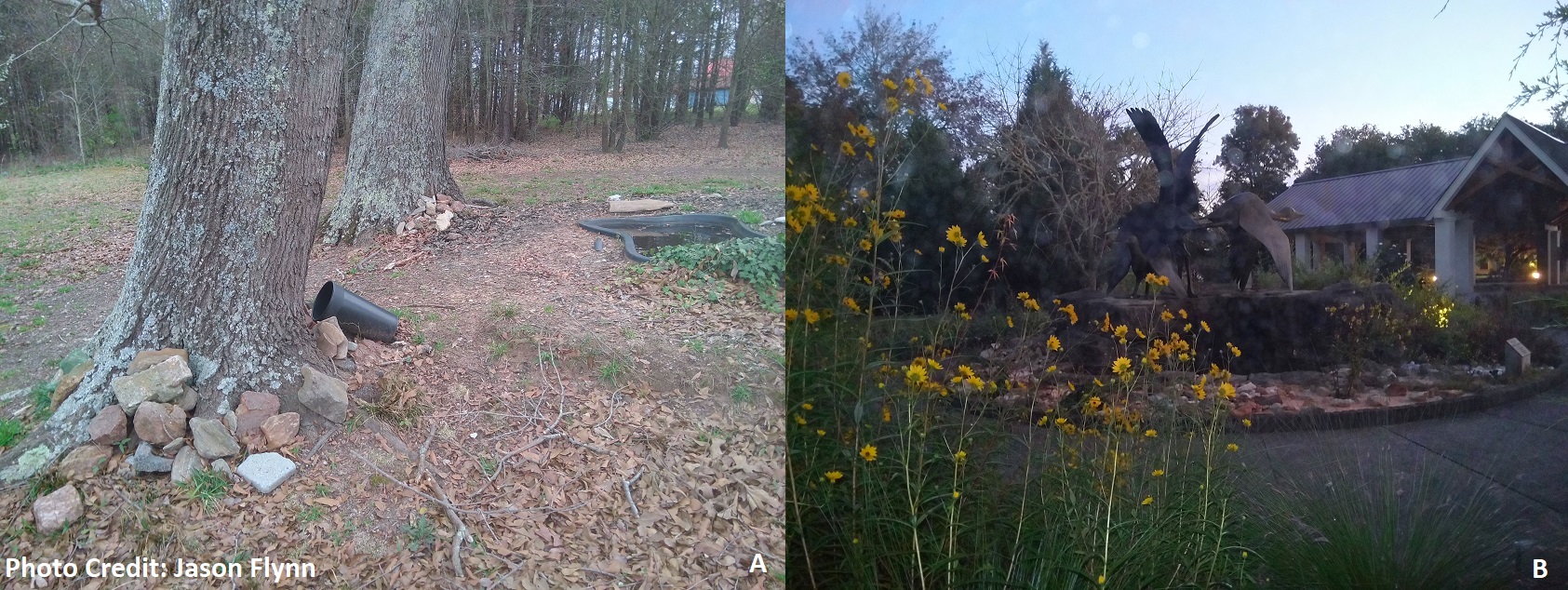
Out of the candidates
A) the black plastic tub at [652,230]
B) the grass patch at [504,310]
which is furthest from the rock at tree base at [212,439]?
the black plastic tub at [652,230]

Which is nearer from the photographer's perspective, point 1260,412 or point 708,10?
point 1260,412

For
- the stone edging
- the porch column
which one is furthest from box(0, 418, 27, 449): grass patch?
the porch column

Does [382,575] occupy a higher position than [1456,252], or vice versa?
[1456,252]

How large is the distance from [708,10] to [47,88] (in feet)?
8.58

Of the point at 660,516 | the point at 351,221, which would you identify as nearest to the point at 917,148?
the point at 660,516

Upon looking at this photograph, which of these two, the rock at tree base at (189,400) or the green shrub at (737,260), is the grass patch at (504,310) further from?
the rock at tree base at (189,400)

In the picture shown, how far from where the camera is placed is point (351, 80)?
174 inches

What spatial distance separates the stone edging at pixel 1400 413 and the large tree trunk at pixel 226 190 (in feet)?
10.9

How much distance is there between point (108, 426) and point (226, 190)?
36.1 inches

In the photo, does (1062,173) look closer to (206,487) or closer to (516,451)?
(516,451)

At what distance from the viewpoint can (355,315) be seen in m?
3.62

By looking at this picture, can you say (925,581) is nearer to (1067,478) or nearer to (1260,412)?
(1067,478)

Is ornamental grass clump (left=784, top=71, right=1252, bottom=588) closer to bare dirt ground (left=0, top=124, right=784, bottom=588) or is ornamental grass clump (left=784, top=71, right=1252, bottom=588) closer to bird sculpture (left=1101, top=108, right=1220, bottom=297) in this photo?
bird sculpture (left=1101, top=108, right=1220, bottom=297)

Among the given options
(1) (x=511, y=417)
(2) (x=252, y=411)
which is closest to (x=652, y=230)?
(1) (x=511, y=417)
